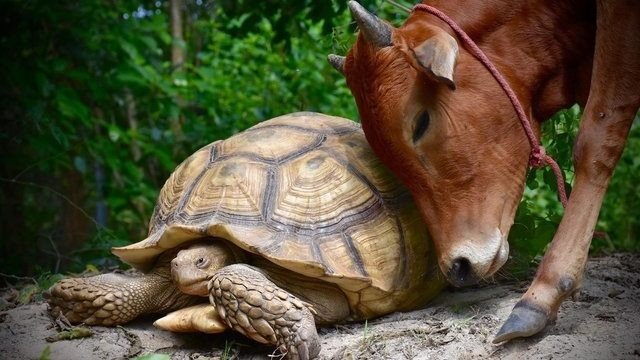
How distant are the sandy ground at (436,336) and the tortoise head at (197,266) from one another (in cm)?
26

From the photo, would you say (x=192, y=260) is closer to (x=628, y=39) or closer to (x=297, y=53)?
(x=628, y=39)

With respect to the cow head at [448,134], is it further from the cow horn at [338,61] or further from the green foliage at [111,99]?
the green foliage at [111,99]

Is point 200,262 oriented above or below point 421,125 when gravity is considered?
below

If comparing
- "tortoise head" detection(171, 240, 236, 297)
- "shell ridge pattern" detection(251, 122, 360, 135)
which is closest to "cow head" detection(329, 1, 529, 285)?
"shell ridge pattern" detection(251, 122, 360, 135)

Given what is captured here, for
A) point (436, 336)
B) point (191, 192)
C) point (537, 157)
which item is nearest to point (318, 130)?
point (191, 192)

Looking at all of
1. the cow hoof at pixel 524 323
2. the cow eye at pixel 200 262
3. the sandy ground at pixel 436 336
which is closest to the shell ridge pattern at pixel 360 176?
the sandy ground at pixel 436 336

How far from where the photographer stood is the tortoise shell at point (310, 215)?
3057mm

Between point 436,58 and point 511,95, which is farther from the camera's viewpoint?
point 511,95

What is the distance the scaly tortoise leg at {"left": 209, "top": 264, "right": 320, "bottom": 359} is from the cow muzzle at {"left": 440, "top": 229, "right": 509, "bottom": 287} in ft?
1.94

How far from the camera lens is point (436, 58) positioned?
2848mm

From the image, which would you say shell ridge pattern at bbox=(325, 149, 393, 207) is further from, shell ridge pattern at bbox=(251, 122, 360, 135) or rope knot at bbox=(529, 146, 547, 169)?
rope knot at bbox=(529, 146, 547, 169)

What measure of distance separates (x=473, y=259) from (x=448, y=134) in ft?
1.71

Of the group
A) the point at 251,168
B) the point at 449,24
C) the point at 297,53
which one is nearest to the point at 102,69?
the point at 297,53

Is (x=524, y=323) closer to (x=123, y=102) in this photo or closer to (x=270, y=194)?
(x=270, y=194)
